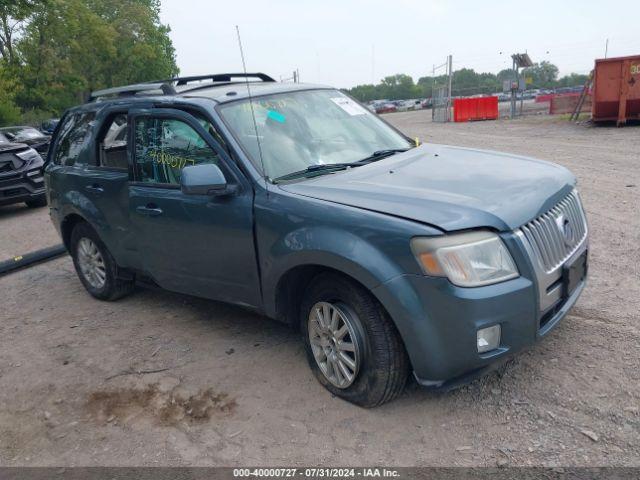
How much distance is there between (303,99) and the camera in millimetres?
4344

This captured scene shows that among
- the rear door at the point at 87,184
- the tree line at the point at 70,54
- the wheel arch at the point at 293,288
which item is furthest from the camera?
the tree line at the point at 70,54

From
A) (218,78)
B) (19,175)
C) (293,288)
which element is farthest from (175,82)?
(19,175)

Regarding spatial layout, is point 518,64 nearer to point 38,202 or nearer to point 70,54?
point 38,202

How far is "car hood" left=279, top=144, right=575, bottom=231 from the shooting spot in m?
2.87

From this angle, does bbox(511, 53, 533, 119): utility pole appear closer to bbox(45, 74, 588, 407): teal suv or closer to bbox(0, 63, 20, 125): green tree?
bbox(45, 74, 588, 407): teal suv

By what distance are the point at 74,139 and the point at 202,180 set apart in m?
2.53

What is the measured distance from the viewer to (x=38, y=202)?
11.2 m

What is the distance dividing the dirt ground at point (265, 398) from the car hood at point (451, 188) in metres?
1.02

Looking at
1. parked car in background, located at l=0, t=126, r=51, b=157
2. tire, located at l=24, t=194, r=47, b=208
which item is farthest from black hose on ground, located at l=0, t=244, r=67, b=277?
parked car in background, located at l=0, t=126, r=51, b=157

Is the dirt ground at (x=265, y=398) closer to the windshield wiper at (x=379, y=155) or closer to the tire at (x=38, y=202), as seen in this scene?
the windshield wiper at (x=379, y=155)

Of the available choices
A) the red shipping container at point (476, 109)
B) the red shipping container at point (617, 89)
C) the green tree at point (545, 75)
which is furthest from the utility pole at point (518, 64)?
the green tree at point (545, 75)

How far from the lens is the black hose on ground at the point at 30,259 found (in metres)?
6.76

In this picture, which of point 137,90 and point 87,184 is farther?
point 87,184

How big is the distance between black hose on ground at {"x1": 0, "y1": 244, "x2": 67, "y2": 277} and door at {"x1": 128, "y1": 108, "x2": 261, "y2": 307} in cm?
307
